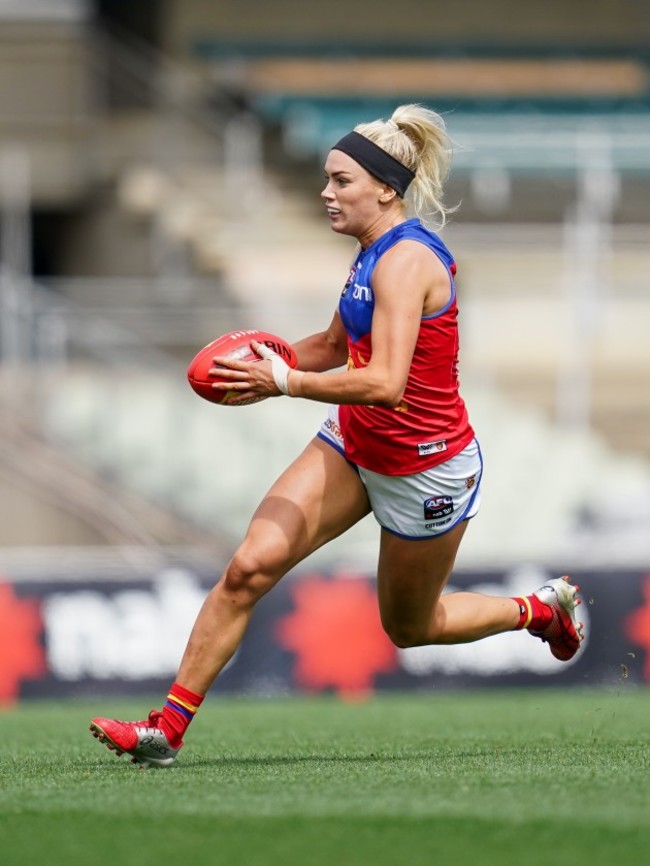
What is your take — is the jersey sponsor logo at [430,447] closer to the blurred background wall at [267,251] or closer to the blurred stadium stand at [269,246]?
the blurred background wall at [267,251]

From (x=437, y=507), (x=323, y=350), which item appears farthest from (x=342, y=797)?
(x=323, y=350)

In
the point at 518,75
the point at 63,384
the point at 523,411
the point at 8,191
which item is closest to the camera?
the point at 63,384

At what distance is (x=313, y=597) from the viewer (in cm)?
1116

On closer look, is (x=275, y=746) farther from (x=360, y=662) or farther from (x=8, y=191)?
(x=8, y=191)

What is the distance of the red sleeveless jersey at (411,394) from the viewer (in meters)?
5.65

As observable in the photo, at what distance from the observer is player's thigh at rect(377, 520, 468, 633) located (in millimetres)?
5898

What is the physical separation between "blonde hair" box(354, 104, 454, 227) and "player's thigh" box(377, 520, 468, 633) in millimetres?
1104

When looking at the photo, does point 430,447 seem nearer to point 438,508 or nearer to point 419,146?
point 438,508

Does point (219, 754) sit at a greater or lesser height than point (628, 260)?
lesser

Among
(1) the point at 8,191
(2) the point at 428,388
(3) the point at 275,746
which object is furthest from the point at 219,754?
(1) the point at 8,191

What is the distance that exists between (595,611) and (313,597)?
6.17 ft

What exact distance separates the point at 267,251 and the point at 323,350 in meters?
11.3

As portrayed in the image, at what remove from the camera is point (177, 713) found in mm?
5648

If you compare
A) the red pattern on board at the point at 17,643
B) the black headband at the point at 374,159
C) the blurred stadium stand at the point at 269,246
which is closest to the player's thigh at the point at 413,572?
the black headband at the point at 374,159
